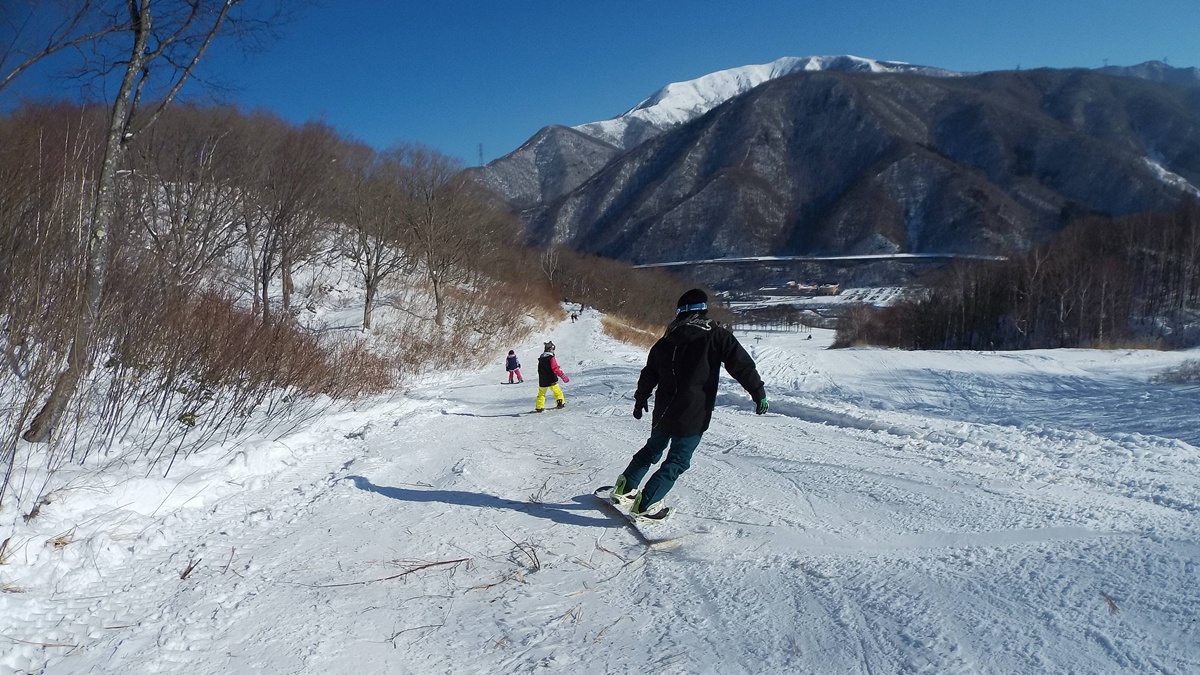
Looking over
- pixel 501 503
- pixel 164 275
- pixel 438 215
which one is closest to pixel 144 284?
pixel 164 275

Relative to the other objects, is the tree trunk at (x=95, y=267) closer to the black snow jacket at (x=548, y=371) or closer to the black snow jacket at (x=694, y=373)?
the black snow jacket at (x=694, y=373)

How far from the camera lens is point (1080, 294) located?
47.3 meters

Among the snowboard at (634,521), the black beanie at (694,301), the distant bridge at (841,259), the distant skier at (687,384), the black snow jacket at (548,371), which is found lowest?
the snowboard at (634,521)

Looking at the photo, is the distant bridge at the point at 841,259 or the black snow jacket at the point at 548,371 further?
the distant bridge at the point at 841,259

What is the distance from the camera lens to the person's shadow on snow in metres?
4.52

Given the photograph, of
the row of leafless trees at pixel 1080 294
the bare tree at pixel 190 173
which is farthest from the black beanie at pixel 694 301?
the row of leafless trees at pixel 1080 294

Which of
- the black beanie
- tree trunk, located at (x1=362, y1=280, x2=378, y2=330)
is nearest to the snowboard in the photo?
Result: the black beanie

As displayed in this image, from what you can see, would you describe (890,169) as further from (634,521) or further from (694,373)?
(634,521)

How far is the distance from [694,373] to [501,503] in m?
1.94

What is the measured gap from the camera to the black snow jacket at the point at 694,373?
424 cm

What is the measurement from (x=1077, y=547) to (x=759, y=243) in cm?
14596

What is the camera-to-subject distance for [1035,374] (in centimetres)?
1748

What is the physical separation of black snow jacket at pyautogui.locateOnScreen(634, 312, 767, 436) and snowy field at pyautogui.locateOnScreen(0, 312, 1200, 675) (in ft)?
2.50

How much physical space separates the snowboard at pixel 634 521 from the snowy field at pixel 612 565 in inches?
2.5
